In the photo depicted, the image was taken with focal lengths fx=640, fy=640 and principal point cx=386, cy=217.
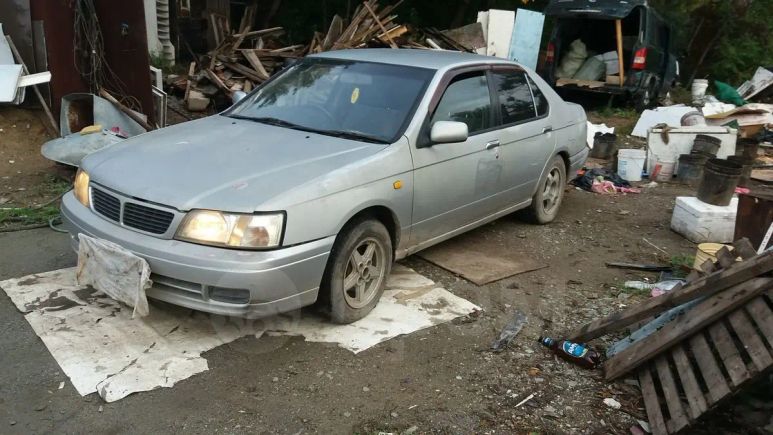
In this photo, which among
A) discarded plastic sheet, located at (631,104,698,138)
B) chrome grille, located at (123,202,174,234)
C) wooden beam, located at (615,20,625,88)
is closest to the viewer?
chrome grille, located at (123,202,174,234)

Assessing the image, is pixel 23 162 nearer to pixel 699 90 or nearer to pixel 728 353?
pixel 728 353

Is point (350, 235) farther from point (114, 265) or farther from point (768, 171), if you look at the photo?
point (768, 171)

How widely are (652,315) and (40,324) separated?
3596mm

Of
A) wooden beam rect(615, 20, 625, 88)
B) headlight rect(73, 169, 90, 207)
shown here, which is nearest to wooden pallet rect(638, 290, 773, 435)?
headlight rect(73, 169, 90, 207)

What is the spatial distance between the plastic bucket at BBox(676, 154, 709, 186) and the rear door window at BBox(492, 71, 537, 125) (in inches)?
163

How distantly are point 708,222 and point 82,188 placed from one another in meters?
5.52

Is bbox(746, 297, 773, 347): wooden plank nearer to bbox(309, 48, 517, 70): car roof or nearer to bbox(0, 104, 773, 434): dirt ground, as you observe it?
bbox(0, 104, 773, 434): dirt ground

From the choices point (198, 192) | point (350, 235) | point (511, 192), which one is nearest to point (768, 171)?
point (511, 192)

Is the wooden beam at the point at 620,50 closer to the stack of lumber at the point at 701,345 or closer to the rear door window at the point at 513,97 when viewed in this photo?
the rear door window at the point at 513,97

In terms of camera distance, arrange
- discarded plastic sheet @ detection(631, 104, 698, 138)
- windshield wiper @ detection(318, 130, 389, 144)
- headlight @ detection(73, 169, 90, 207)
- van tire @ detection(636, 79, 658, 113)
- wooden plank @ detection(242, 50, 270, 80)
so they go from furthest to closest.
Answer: van tire @ detection(636, 79, 658, 113), discarded plastic sheet @ detection(631, 104, 698, 138), wooden plank @ detection(242, 50, 270, 80), windshield wiper @ detection(318, 130, 389, 144), headlight @ detection(73, 169, 90, 207)

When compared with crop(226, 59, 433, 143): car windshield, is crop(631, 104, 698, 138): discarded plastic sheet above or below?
below

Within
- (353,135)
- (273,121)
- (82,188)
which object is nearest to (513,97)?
(353,135)

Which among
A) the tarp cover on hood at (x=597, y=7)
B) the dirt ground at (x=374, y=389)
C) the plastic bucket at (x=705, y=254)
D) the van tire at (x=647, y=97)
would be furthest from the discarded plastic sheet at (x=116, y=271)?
the van tire at (x=647, y=97)

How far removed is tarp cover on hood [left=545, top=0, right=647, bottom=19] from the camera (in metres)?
11.7
